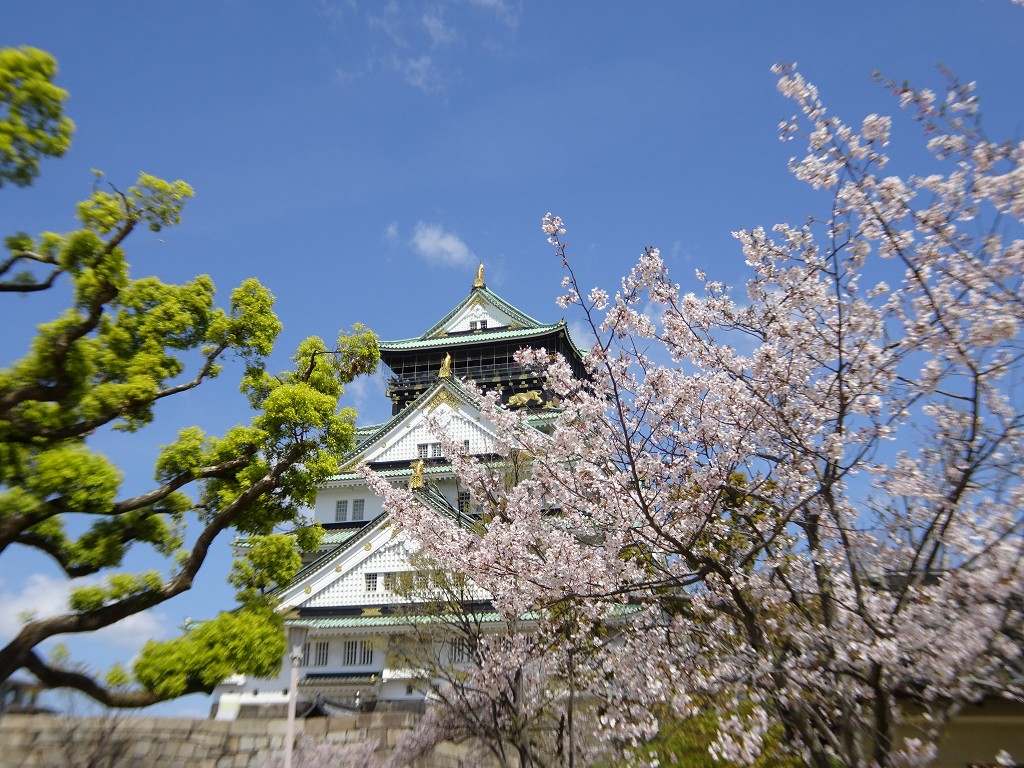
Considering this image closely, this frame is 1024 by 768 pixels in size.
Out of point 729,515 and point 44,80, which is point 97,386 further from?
point 729,515

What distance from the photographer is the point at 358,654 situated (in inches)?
958

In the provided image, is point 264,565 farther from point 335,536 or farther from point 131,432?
point 335,536

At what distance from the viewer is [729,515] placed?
845 cm

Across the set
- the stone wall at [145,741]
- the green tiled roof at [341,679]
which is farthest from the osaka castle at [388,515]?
the stone wall at [145,741]

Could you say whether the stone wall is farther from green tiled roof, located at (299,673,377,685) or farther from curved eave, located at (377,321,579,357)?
curved eave, located at (377,321,579,357)

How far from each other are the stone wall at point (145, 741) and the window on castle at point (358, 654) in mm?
10568

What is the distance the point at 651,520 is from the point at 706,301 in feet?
10.8

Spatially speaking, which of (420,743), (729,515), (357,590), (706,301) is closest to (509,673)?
(420,743)

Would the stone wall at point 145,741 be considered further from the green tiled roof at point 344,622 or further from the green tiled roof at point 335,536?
the green tiled roof at point 335,536

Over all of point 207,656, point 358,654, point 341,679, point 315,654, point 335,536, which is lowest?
point 341,679

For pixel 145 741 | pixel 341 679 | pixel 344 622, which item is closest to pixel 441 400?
pixel 344 622

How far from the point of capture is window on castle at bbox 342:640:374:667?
24.2 m

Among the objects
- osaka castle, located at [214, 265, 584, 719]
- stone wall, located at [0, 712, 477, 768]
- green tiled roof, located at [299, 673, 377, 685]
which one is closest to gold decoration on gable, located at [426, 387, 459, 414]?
osaka castle, located at [214, 265, 584, 719]

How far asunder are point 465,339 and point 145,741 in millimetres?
25293
